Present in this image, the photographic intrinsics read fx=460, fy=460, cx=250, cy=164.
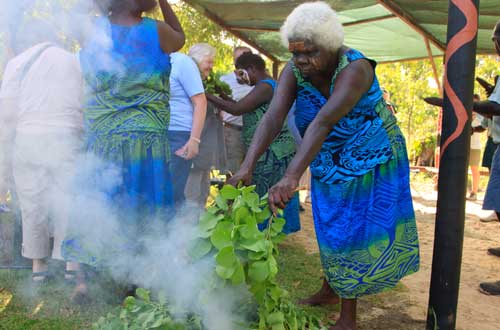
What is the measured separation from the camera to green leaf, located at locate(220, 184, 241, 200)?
2.16 meters

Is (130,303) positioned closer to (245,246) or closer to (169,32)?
(245,246)

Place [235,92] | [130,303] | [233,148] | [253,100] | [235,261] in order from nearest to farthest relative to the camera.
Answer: [235,261]
[130,303]
[253,100]
[233,148]
[235,92]

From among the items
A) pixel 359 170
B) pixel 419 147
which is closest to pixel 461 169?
pixel 359 170

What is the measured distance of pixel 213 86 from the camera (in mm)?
4840

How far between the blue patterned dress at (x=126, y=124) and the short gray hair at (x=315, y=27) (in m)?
0.86

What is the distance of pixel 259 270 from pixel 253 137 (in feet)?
3.43

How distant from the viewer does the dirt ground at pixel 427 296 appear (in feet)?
10.4

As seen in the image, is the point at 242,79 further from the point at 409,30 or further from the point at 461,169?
the point at 409,30

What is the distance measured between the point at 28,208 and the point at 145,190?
1.03 metres

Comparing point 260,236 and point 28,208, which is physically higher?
point 260,236

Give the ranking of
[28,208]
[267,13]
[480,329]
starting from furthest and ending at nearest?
[267,13]
[28,208]
[480,329]

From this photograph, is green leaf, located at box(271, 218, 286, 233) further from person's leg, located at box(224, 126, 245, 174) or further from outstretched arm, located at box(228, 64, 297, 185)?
person's leg, located at box(224, 126, 245, 174)

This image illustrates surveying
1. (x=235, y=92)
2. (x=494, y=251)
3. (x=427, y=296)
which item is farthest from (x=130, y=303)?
(x=494, y=251)

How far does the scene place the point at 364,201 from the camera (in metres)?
2.68
